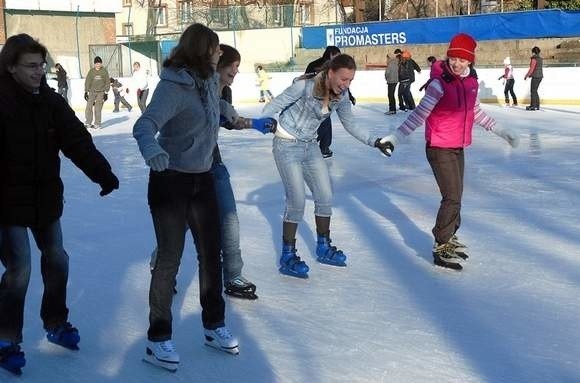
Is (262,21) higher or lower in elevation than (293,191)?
higher

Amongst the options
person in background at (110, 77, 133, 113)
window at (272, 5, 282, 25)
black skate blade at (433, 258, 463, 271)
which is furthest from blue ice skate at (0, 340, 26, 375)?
window at (272, 5, 282, 25)

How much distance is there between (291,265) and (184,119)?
1739 millimetres

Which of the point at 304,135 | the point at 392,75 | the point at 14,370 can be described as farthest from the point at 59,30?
the point at 14,370

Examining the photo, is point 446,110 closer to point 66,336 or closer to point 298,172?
point 298,172

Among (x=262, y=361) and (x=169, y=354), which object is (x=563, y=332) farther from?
(x=169, y=354)

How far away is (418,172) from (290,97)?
15.2 feet

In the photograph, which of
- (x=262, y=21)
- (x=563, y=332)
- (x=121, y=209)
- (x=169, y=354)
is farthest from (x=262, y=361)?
(x=262, y=21)

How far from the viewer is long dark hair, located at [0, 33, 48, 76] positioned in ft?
10.2

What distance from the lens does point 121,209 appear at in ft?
23.1

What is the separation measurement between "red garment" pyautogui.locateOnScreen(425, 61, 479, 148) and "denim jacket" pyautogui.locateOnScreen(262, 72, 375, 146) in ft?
1.32

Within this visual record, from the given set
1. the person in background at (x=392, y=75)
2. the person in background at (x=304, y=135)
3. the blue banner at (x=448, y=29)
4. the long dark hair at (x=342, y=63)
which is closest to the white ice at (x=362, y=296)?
the person in background at (x=304, y=135)

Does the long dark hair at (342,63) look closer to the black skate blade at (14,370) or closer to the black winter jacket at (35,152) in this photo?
the black winter jacket at (35,152)

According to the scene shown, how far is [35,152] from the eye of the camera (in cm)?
321

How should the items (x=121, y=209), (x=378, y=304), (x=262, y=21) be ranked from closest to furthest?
(x=378, y=304), (x=121, y=209), (x=262, y=21)
